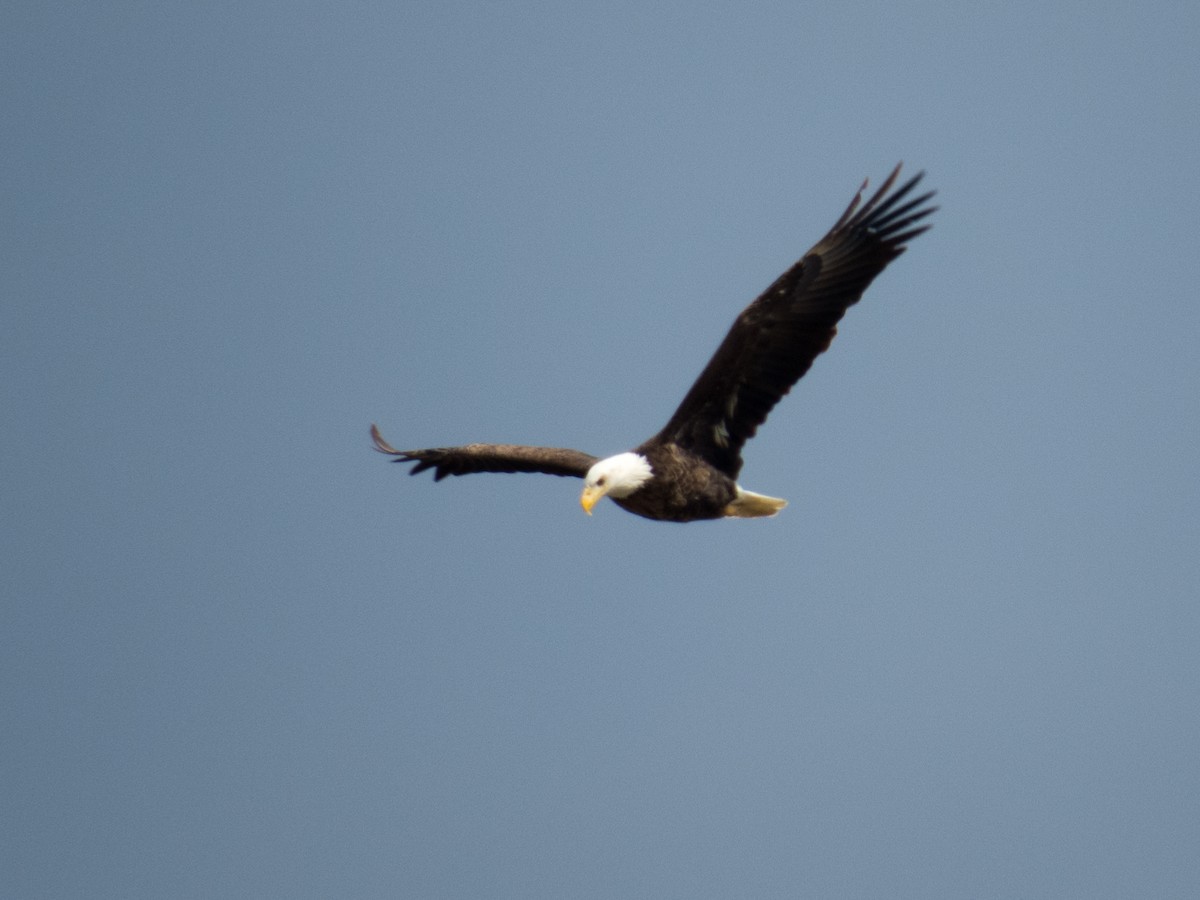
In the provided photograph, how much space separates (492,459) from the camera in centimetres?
1458

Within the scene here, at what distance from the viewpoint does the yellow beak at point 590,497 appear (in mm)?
12750

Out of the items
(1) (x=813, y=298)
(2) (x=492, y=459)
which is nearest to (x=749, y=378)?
(1) (x=813, y=298)

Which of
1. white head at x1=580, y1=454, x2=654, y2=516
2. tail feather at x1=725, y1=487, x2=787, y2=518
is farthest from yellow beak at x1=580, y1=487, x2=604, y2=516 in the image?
tail feather at x1=725, y1=487, x2=787, y2=518

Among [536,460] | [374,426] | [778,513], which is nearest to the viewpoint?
[778,513]

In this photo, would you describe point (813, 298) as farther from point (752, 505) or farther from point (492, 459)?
point (492, 459)

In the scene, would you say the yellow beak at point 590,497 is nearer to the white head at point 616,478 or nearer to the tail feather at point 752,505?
the white head at point 616,478

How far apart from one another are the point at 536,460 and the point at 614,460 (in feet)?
4.96

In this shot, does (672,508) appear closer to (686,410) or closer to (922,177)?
(686,410)

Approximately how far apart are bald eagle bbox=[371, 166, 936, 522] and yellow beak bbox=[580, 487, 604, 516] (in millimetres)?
10

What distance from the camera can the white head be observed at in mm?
12750

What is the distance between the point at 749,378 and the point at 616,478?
3.67 ft

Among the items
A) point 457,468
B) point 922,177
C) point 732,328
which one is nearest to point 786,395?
point 732,328

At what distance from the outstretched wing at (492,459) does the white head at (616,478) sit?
1.03m

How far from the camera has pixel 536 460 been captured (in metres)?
14.2
